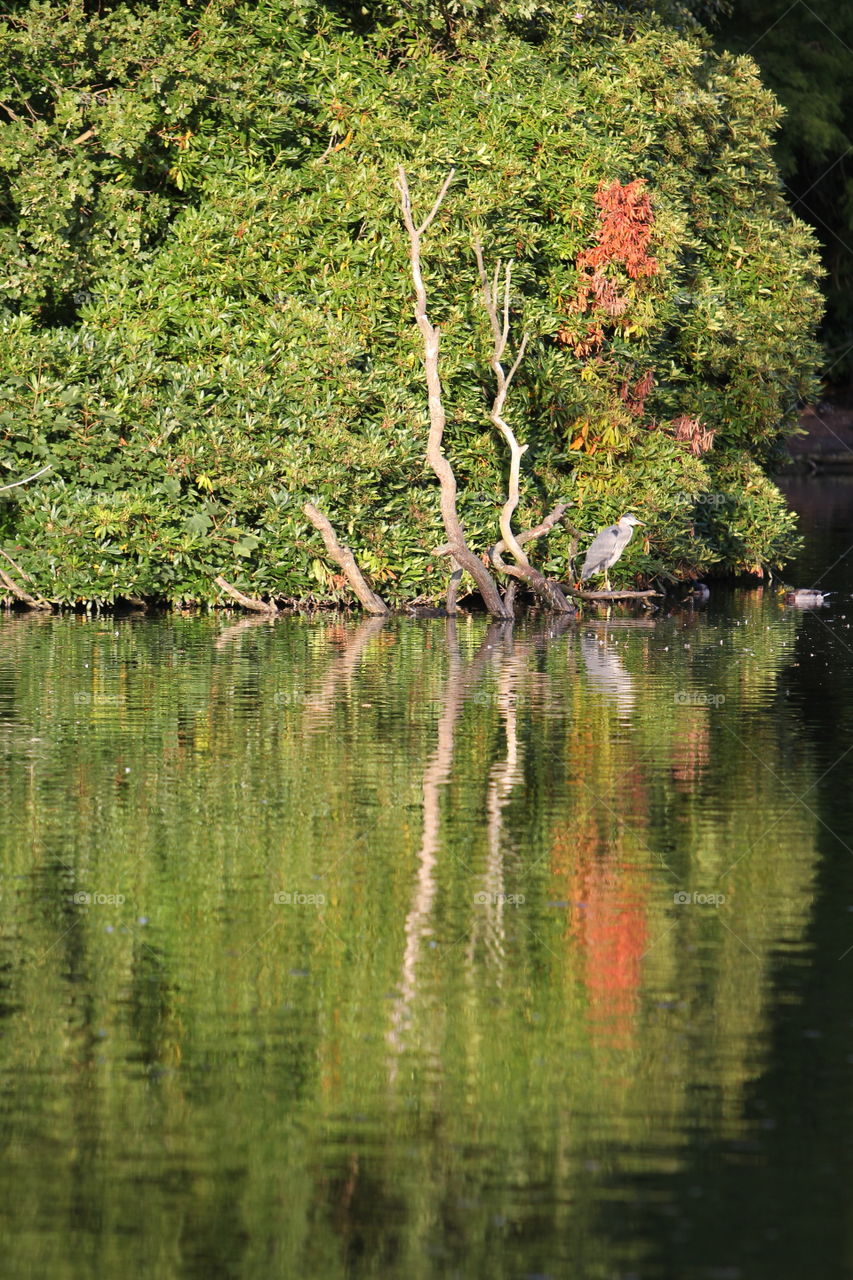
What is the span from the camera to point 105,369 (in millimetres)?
25531

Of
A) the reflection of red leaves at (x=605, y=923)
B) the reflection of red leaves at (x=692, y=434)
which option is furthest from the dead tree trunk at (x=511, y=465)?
the reflection of red leaves at (x=605, y=923)

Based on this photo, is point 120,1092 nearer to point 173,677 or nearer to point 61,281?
point 173,677

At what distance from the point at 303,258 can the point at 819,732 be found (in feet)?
40.3

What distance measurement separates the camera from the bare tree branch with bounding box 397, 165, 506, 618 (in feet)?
82.7

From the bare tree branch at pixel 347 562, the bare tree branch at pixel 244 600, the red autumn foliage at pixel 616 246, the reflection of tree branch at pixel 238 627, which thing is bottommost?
the bare tree branch at pixel 244 600

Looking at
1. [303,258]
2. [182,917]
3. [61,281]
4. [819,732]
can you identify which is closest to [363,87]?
[303,258]

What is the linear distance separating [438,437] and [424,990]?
17.2m

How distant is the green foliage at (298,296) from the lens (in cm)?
2528

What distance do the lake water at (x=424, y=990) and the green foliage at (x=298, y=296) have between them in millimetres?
8814

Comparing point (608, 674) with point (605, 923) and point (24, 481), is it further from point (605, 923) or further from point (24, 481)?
point (605, 923)
